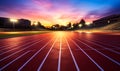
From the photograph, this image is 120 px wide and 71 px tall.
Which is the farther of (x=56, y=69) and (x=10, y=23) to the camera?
(x=10, y=23)

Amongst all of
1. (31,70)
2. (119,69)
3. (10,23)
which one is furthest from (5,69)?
(10,23)

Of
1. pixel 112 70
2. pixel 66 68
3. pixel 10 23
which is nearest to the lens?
pixel 112 70

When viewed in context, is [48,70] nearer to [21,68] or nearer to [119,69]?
[21,68]

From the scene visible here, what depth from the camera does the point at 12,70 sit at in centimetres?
482

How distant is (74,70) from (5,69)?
296 cm

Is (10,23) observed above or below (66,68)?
above

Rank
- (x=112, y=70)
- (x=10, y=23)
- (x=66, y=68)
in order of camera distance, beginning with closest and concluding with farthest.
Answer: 1. (x=112, y=70)
2. (x=66, y=68)
3. (x=10, y=23)

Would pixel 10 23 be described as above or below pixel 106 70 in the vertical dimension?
above

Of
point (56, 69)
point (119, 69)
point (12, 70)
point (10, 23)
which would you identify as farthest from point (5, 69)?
point (10, 23)

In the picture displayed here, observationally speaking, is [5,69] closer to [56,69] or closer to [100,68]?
[56,69]

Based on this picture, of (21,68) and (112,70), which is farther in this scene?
(21,68)

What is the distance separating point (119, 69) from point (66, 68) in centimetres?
221

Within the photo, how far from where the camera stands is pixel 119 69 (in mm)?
4789

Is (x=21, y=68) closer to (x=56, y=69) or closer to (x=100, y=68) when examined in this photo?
(x=56, y=69)
